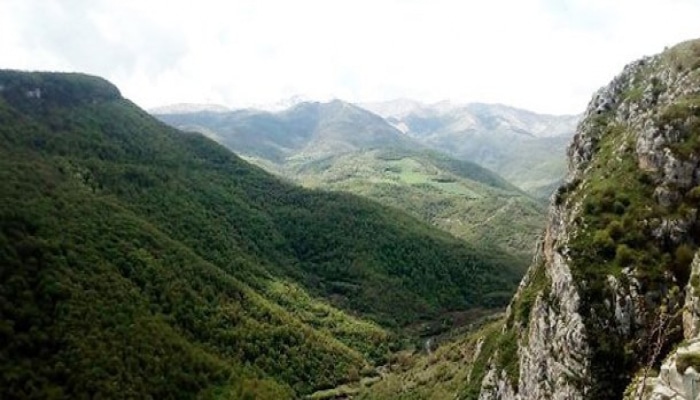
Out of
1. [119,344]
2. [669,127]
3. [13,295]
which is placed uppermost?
[669,127]

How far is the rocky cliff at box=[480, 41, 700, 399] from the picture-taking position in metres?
65.8

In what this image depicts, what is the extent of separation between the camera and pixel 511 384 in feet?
291

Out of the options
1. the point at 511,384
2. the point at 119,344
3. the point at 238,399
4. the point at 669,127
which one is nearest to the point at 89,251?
the point at 119,344

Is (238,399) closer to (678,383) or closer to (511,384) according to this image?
(511,384)

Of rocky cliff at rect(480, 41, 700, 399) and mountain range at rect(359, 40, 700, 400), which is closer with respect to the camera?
mountain range at rect(359, 40, 700, 400)

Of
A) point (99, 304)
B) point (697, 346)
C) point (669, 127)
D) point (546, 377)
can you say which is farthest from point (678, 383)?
point (99, 304)

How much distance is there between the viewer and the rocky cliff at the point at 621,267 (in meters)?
65.8

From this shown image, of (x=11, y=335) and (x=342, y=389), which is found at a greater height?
(x=11, y=335)

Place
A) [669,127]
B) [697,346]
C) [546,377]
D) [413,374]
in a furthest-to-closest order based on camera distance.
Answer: [413,374] < [669,127] < [546,377] < [697,346]

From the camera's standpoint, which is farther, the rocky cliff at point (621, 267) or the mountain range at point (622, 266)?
the rocky cliff at point (621, 267)

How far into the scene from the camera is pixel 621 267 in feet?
233

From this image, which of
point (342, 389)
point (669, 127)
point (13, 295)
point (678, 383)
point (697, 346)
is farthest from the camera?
point (342, 389)

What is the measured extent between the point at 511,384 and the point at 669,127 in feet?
123

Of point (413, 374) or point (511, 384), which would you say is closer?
point (511, 384)
